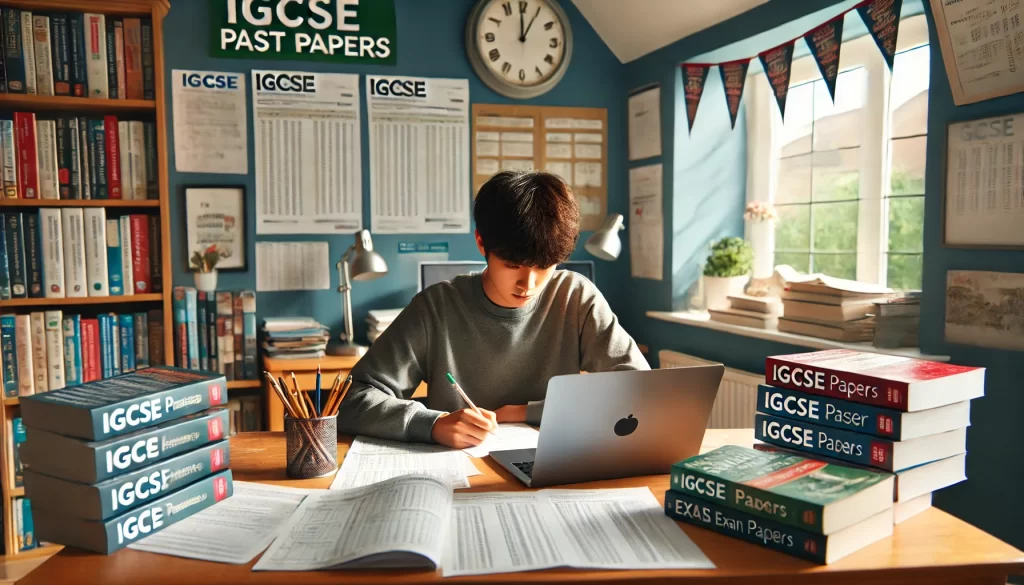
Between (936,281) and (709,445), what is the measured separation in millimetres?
1117

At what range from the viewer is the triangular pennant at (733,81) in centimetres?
312

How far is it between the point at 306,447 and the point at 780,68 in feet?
7.41

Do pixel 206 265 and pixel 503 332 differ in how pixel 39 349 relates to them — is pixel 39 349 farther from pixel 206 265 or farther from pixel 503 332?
pixel 503 332

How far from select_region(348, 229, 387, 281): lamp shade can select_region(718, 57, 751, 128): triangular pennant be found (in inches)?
61.6

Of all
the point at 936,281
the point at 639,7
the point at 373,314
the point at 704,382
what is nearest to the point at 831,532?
the point at 704,382

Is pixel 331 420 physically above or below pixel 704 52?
below

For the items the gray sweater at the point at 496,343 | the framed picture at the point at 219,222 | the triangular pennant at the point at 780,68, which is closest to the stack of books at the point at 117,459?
the gray sweater at the point at 496,343

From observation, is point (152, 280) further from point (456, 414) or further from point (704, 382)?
point (704, 382)

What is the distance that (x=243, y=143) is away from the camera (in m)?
3.29

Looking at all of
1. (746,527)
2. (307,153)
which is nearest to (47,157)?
(307,153)

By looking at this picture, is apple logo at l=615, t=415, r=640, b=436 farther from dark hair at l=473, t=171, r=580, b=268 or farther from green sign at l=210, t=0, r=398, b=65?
green sign at l=210, t=0, r=398, b=65

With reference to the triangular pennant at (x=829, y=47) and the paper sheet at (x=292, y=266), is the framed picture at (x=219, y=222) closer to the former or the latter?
the paper sheet at (x=292, y=266)

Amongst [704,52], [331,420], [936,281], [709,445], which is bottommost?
[709,445]

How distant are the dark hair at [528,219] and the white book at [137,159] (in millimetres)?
1820
